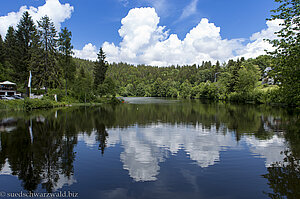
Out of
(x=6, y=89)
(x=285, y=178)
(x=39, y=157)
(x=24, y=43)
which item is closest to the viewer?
(x=285, y=178)

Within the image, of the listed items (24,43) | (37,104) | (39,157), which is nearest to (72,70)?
(24,43)

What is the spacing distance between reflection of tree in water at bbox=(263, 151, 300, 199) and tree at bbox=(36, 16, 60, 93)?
167 ft

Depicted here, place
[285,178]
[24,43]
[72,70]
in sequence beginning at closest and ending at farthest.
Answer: [285,178] < [24,43] < [72,70]

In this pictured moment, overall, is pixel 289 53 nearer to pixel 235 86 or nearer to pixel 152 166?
pixel 152 166

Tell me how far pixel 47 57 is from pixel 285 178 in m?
54.2

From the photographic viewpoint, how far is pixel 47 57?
50.6m

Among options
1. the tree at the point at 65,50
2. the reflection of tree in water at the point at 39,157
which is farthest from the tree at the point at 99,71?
the reflection of tree in water at the point at 39,157

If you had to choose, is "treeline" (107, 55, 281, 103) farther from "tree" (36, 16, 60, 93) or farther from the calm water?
"tree" (36, 16, 60, 93)

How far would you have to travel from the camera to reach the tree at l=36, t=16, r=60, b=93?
4984 cm

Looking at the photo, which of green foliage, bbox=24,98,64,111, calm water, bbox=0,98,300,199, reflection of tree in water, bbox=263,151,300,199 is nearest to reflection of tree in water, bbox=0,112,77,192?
calm water, bbox=0,98,300,199

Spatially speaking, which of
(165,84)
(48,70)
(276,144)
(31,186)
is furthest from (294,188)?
(165,84)

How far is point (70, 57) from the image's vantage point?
2344 inches

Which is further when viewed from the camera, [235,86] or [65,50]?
[235,86]

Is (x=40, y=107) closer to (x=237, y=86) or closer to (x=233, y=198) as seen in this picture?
(x=233, y=198)
